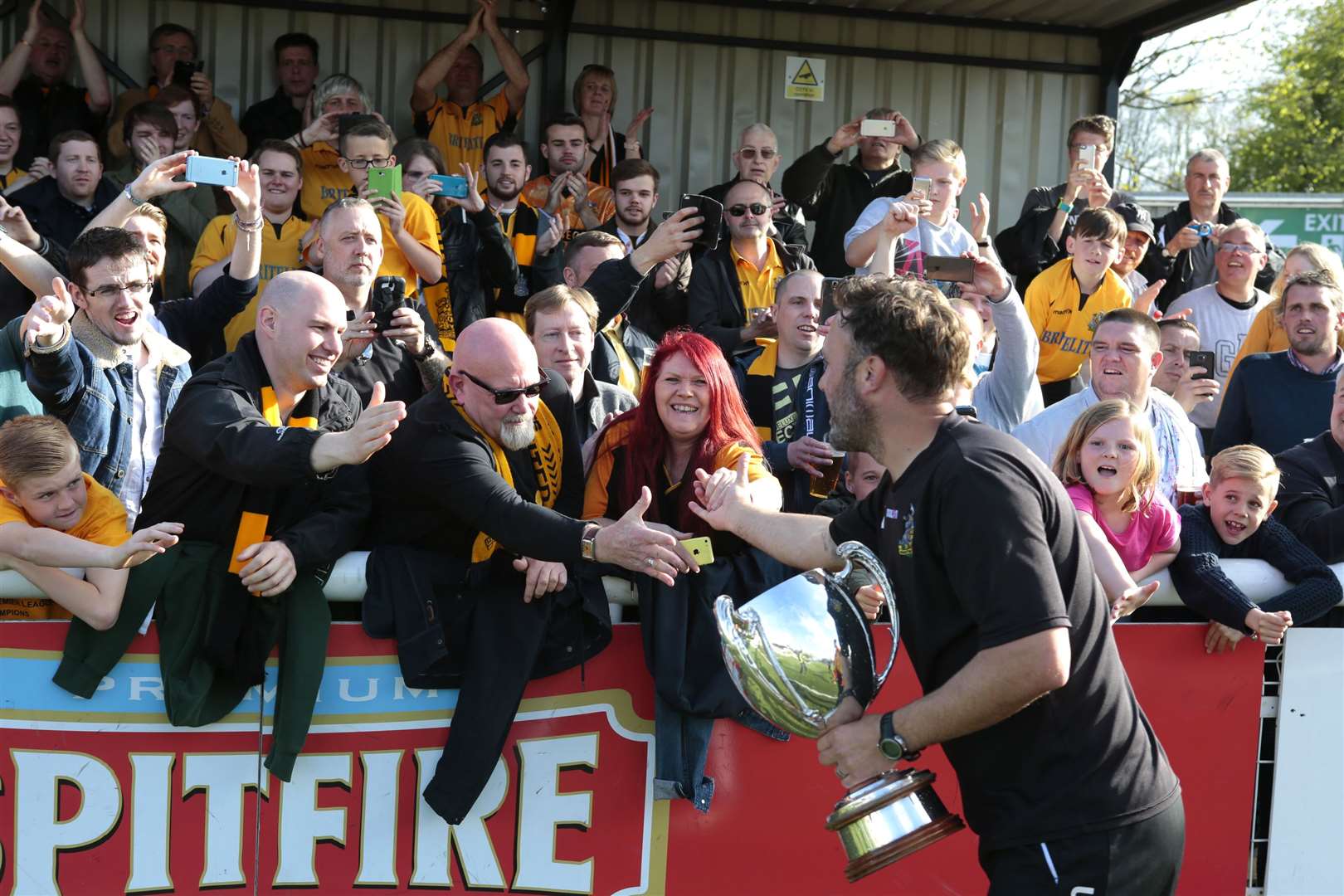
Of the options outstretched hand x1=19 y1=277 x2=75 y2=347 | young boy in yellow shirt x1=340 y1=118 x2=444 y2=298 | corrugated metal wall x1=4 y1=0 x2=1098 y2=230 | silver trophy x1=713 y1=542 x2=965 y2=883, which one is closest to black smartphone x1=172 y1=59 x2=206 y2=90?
corrugated metal wall x1=4 y1=0 x2=1098 y2=230

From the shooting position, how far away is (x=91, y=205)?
6789 millimetres

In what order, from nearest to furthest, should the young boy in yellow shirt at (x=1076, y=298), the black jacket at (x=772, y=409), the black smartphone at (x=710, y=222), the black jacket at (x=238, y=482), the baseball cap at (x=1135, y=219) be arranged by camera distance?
the black jacket at (x=238, y=482) → the black jacket at (x=772, y=409) → the black smartphone at (x=710, y=222) → the young boy in yellow shirt at (x=1076, y=298) → the baseball cap at (x=1135, y=219)

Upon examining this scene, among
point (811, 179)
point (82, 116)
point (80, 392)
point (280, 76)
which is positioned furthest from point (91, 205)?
point (811, 179)

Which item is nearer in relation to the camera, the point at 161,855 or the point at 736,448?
the point at 161,855

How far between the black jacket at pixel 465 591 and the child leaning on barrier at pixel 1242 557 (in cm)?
178

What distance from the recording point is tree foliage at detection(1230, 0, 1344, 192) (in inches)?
1117

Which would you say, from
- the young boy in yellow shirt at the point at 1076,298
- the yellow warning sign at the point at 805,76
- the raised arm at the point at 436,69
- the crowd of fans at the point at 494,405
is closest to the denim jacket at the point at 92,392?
the crowd of fans at the point at 494,405

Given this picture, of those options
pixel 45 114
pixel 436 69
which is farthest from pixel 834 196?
pixel 45 114

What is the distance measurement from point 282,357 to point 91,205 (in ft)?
11.0

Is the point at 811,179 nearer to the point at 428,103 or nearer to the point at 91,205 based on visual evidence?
the point at 428,103

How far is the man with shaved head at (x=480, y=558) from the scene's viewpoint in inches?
149

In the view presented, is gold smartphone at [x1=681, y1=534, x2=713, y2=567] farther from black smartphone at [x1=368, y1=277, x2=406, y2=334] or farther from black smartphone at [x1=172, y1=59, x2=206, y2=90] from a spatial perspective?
black smartphone at [x1=172, y1=59, x2=206, y2=90]

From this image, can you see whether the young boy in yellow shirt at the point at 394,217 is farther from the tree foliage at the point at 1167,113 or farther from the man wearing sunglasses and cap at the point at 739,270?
the tree foliage at the point at 1167,113

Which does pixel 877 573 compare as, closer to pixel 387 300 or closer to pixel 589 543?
pixel 589 543
